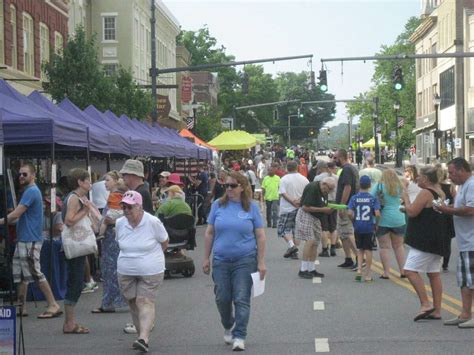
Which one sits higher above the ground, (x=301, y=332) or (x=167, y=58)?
(x=167, y=58)

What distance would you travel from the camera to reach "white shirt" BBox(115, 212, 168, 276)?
9.80 m

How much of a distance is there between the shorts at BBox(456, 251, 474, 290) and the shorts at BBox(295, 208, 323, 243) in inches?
206

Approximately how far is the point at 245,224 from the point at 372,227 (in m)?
6.10

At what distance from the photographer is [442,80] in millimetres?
83000

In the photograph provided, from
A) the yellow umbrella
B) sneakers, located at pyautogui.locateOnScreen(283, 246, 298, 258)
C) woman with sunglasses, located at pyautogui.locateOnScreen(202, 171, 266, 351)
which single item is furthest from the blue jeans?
the yellow umbrella

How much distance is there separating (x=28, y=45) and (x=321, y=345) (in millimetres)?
30661

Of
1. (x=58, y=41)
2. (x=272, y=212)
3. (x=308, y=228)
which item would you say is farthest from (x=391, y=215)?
(x=58, y=41)

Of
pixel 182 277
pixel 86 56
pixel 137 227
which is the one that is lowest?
pixel 182 277

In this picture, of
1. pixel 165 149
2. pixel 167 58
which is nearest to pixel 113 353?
pixel 165 149

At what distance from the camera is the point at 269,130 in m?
148

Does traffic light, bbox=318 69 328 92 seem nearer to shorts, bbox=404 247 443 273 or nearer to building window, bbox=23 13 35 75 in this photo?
building window, bbox=23 13 35 75

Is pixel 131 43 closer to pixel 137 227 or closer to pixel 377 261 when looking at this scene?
pixel 377 261

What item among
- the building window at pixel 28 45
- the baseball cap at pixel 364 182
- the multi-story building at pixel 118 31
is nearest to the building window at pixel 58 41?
the building window at pixel 28 45

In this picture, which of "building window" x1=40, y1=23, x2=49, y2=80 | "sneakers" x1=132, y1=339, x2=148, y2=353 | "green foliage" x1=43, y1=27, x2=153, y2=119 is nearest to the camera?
"sneakers" x1=132, y1=339, x2=148, y2=353
